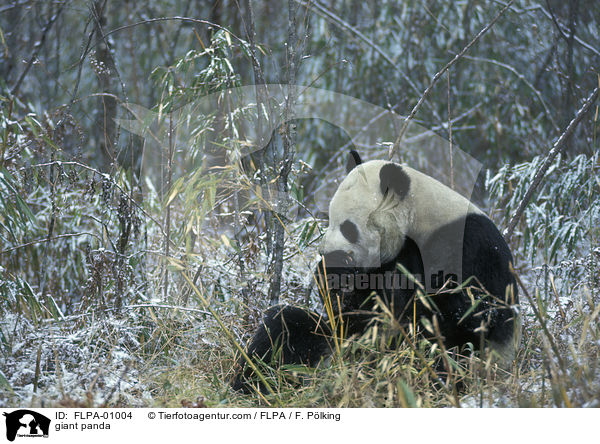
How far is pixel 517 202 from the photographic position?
2.55 meters

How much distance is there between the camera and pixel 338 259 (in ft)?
5.25

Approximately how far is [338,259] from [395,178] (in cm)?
30

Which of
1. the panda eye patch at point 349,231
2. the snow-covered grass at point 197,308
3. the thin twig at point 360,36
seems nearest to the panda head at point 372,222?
the panda eye patch at point 349,231

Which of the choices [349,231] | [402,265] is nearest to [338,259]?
[349,231]

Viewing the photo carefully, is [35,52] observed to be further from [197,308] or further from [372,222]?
[372,222]

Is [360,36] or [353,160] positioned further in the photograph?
[360,36]

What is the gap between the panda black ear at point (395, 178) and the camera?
157cm

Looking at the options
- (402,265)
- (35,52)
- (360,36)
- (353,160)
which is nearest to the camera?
(402,265)

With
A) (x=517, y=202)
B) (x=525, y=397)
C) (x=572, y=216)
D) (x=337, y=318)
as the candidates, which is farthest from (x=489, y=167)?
(x=525, y=397)

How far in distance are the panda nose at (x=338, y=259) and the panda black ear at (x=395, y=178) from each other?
237 mm

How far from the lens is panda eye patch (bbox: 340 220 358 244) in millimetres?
1591

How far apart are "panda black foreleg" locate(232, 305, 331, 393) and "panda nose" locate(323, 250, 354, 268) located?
0.56 feet

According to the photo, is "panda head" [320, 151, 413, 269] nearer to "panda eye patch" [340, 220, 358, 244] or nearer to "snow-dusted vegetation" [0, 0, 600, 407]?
"panda eye patch" [340, 220, 358, 244]
